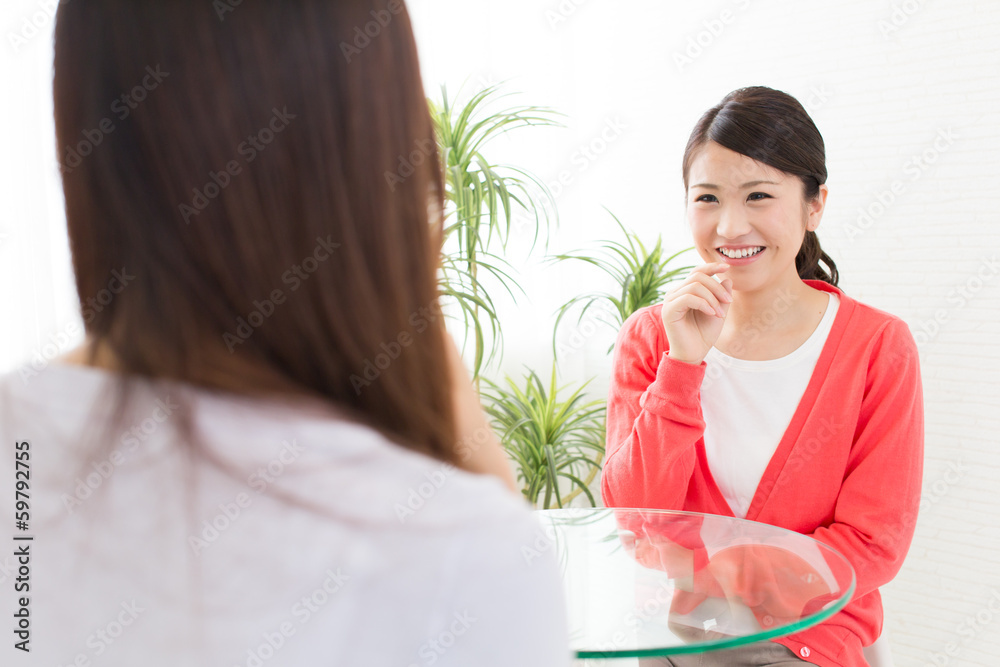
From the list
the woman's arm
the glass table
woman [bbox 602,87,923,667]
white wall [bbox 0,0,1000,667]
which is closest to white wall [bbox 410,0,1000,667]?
white wall [bbox 0,0,1000,667]

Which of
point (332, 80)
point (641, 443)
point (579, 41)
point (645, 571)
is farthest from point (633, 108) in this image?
point (332, 80)

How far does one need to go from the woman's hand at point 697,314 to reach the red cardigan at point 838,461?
0.04 metres

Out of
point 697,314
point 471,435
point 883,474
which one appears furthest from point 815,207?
point 471,435

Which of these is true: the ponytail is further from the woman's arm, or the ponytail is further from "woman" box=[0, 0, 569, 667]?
"woman" box=[0, 0, 569, 667]

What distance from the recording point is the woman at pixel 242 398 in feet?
1.76

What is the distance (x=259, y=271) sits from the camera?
1.87 ft

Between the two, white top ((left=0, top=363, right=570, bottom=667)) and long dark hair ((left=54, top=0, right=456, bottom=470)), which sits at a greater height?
long dark hair ((left=54, top=0, right=456, bottom=470))

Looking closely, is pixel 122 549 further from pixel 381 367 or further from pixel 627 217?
pixel 627 217

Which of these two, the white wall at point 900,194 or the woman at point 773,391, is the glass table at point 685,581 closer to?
the woman at point 773,391

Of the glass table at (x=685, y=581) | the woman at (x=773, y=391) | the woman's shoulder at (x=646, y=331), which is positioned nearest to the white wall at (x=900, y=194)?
the woman at (x=773, y=391)

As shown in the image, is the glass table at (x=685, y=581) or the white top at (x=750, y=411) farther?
the white top at (x=750, y=411)

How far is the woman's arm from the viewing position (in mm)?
649

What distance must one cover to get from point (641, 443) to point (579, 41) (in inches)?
98.5

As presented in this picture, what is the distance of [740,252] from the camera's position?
1.68 m
